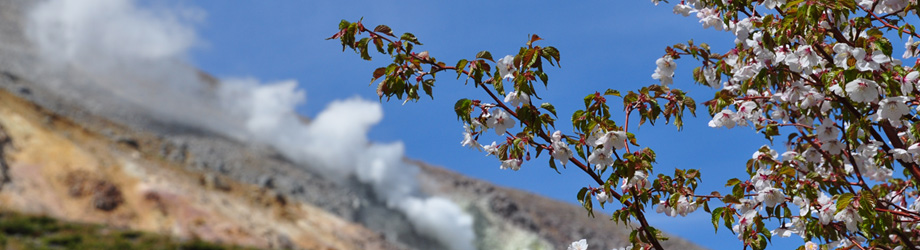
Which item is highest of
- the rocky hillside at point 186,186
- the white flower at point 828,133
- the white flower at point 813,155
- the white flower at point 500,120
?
the rocky hillside at point 186,186

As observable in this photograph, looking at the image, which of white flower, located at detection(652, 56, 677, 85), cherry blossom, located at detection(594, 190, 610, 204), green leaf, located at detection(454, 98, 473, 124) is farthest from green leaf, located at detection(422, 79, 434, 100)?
white flower, located at detection(652, 56, 677, 85)

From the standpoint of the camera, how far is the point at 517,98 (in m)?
3.85

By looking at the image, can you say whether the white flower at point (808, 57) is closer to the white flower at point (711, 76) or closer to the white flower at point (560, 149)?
the white flower at point (560, 149)

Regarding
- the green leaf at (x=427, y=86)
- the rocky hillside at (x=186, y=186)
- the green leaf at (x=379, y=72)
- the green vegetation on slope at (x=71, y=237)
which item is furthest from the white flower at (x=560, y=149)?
the rocky hillside at (x=186, y=186)

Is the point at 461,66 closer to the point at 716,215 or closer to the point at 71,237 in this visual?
the point at 716,215

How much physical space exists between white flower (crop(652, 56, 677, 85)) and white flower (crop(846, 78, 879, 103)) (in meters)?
1.49

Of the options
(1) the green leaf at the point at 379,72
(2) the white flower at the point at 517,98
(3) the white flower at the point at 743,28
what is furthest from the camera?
(3) the white flower at the point at 743,28

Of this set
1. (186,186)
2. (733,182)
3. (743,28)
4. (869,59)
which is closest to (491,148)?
(733,182)

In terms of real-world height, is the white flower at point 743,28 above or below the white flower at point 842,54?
above

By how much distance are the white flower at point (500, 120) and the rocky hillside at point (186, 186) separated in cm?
2106

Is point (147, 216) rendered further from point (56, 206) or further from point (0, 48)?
point (0, 48)

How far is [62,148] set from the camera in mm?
27422

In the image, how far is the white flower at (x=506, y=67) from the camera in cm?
386

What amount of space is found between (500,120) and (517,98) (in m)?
0.18
